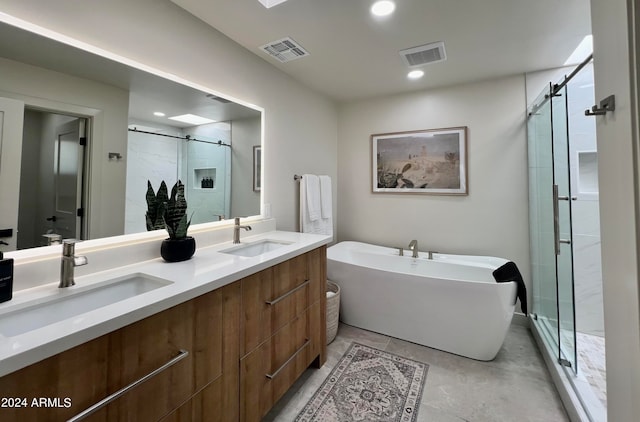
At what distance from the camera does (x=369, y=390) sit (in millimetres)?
1745

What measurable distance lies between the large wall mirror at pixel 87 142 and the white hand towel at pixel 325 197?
1.22m

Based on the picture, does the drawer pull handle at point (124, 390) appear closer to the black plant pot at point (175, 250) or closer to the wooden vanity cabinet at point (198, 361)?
the wooden vanity cabinet at point (198, 361)

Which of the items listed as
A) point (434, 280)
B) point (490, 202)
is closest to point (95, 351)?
point (434, 280)

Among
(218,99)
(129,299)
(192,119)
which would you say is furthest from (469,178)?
(129,299)

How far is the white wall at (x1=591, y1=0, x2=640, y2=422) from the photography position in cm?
87

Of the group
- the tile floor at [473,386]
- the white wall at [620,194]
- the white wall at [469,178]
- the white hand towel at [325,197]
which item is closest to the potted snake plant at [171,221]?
the tile floor at [473,386]

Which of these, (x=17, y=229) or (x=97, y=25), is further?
(x=97, y=25)

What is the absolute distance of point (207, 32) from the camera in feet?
5.93

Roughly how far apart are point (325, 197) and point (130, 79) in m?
1.96

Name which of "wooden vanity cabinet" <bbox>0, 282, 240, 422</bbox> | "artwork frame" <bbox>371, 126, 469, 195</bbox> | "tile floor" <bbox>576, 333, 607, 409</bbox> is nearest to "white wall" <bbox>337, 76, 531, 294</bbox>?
Result: "artwork frame" <bbox>371, 126, 469, 195</bbox>

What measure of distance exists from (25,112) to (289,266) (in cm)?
135

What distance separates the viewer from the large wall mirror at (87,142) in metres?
1.11

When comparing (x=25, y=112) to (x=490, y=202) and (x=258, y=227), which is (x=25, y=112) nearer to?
(x=258, y=227)

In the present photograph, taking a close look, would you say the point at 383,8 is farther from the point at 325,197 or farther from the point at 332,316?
the point at 332,316
